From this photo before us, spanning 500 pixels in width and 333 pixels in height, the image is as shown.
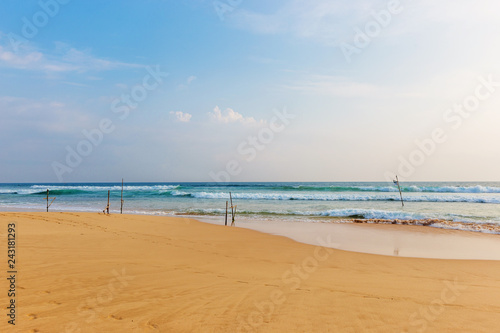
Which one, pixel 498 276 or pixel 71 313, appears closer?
pixel 71 313

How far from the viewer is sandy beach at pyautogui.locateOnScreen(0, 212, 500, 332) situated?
434 cm

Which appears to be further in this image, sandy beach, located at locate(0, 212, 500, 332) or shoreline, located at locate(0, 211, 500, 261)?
shoreline, located at locate(0, 211, 500, 261)

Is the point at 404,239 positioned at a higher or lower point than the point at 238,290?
lower

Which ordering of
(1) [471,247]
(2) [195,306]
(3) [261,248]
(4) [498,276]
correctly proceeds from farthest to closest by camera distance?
(1) [471,247] < (3) [261,248] < (4) [498,276] < (2) [195,306]

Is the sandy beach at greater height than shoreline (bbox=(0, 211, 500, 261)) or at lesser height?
greater

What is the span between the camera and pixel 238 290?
19.0ft

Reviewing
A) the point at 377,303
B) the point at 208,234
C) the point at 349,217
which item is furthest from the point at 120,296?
the point at 349,217

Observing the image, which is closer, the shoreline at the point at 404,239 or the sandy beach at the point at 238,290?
the sandy beach at the point at 238,290

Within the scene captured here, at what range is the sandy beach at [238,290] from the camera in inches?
171

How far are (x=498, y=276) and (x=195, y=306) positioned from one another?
25.1 ft

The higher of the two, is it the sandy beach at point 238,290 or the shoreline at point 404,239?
the sandy beach at point 238,290

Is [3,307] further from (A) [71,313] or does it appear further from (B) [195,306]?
(B) [195,306]

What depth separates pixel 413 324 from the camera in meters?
4.43

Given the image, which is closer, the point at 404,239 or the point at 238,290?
the point at 238,290
